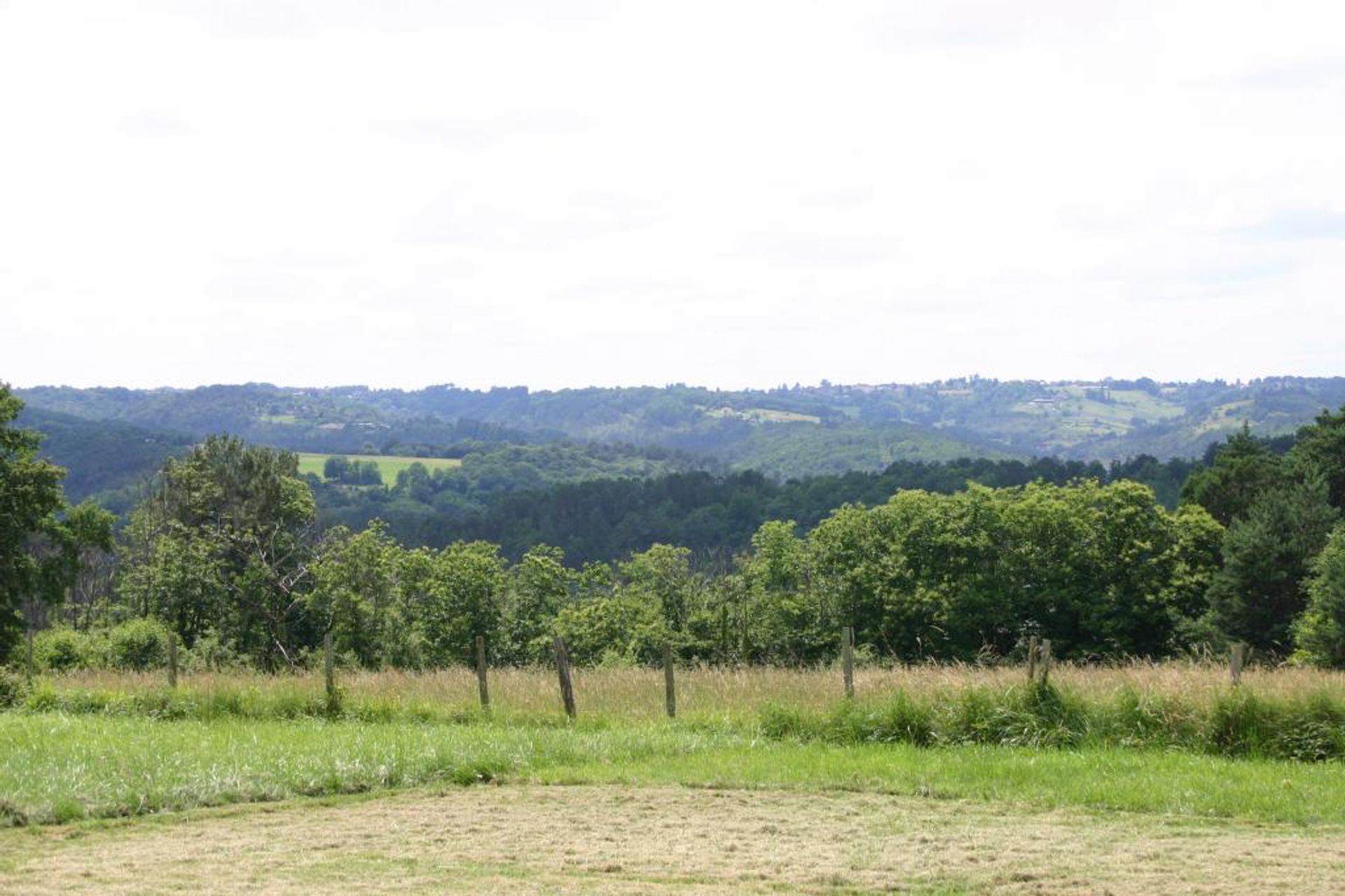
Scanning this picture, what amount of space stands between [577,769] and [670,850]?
230 inches

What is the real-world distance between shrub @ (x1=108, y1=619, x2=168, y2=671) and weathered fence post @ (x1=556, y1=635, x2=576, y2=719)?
30.4 m

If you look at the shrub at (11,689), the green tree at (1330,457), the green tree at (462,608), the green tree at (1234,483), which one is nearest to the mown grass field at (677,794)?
the shrub at (11,689)

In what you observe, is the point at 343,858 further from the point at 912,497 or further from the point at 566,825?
the point at 912,497

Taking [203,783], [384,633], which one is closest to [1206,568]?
[384,633]

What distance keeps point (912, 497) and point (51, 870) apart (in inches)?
2109

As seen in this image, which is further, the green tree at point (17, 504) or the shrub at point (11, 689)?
the green tree at point (17, 504)

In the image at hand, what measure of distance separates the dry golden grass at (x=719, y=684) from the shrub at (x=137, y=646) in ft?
63.4

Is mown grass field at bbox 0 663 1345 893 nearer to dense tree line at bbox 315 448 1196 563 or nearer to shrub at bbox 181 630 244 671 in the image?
shrub at bbox 181 630 244 671

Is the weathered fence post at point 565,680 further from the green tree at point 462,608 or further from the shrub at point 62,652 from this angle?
the green tree at point 462,608

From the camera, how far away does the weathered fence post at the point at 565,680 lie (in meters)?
23.1

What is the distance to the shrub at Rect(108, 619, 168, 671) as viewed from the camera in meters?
49.0

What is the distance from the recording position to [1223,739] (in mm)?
18391

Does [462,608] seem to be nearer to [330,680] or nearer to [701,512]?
[330,680]

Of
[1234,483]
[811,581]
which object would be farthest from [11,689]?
[1234,483]
